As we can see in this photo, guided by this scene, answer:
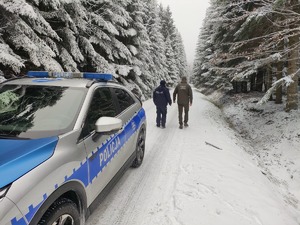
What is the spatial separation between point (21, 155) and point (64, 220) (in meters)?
0.84

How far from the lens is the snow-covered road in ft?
13.9

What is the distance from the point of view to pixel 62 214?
2633 mm

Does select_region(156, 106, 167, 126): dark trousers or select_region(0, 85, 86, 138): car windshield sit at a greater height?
select_region(0, 85, 86, 138): car windshield

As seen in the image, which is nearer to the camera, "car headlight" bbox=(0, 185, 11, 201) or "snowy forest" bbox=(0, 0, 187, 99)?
"car headlight" bbox=(0, 185, 11, 201)

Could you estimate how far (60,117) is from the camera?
11.0 feet

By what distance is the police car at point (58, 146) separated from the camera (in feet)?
7.29

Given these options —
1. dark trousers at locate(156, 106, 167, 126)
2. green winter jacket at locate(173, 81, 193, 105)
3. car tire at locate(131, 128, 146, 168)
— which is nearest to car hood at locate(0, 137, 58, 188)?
car tire at locate(131, 128, 146, 168)

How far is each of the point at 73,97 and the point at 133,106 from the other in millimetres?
2225

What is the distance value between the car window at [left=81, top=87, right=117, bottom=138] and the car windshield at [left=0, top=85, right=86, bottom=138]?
0.18m

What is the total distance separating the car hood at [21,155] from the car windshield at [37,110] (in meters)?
0.23

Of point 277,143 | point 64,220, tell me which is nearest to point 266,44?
point 277,143

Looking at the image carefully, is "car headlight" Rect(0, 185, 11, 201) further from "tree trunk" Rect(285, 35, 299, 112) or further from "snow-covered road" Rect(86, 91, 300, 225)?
"tree trunk" Rect(285, 35, 299, 112)

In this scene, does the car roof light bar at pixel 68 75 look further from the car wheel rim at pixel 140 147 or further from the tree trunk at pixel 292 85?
the tree trunk at pixel 292 85

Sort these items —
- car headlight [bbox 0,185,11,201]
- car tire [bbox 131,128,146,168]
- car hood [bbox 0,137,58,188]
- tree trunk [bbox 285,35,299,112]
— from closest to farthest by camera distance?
car headlight [bbox 0,185,11,201]
car hood [bbox 0,137,58,188]
car tire [bbox 131,128,146,168]
tree trunk [bbox 285,35,299,112]
